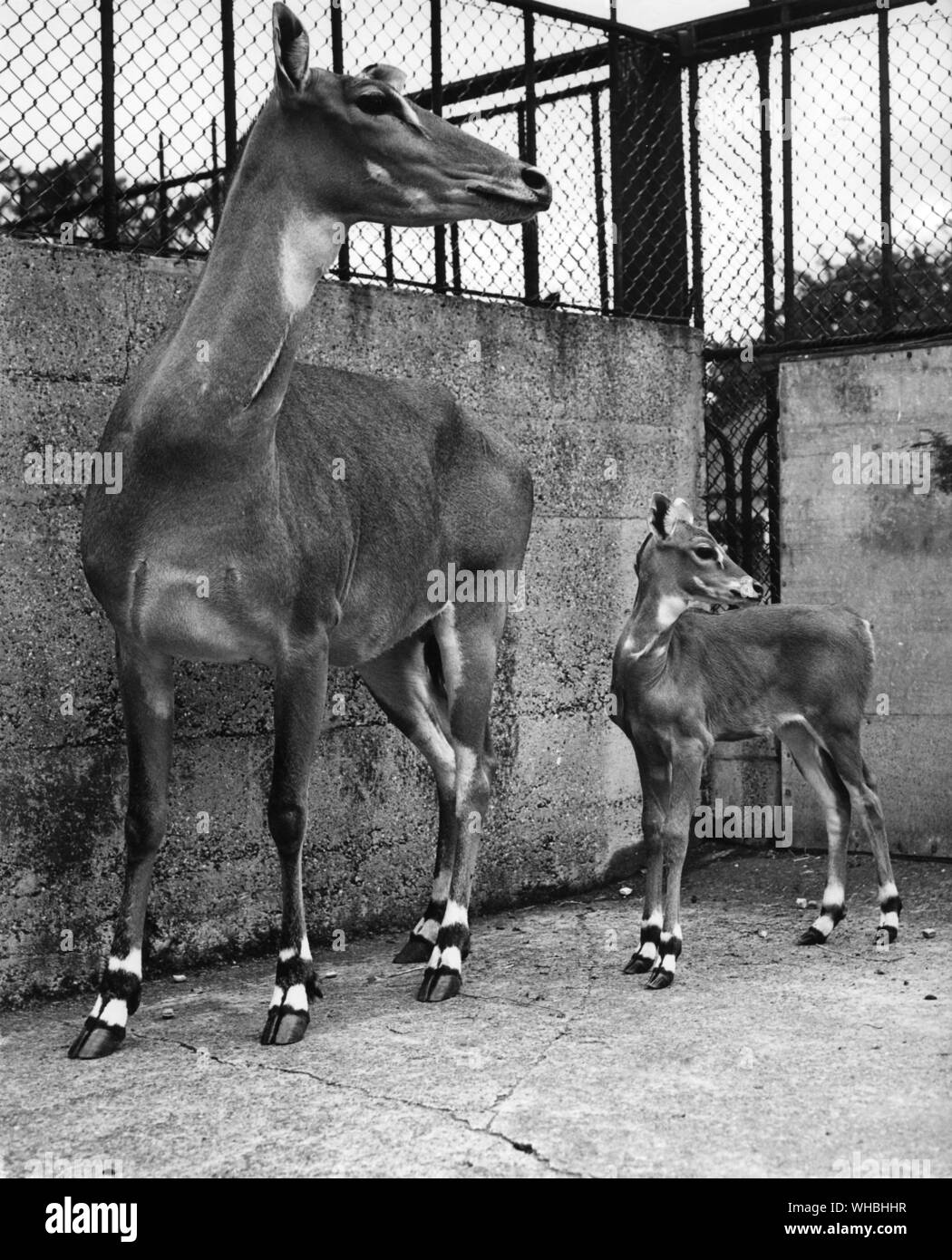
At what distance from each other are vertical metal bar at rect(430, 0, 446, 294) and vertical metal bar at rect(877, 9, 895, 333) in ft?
7.75

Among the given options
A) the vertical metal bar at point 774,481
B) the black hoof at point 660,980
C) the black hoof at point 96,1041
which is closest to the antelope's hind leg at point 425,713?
the black hoof at point 660,980

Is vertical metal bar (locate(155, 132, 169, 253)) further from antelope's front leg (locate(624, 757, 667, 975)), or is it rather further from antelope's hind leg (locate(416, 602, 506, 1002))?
antelope's front leg (locate(624, 757, 667, 975))

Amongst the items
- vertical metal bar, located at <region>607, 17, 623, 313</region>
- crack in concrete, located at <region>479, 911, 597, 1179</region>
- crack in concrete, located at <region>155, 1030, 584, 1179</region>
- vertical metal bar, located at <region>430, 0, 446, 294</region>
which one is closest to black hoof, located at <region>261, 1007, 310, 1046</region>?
crack in concrete, located at <region>155, 1030, 584, 1179</region>

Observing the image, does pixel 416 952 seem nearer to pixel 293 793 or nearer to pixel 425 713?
pixel 425 713

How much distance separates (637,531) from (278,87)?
3.48 m

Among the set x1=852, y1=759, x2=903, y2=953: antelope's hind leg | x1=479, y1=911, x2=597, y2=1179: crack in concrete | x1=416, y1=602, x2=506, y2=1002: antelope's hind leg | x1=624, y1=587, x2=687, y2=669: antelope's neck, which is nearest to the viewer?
x1=479, y1=911, x2=597, y2=1179: crack in concrete

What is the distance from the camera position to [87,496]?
5.12 m

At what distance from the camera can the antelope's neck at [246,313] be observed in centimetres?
472

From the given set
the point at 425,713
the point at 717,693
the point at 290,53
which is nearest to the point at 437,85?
the point at 290,53

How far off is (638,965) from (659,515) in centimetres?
182

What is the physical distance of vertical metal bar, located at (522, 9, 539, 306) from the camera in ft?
24.1

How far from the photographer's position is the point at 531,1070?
457cm

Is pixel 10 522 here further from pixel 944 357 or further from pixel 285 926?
pixel 944 357
